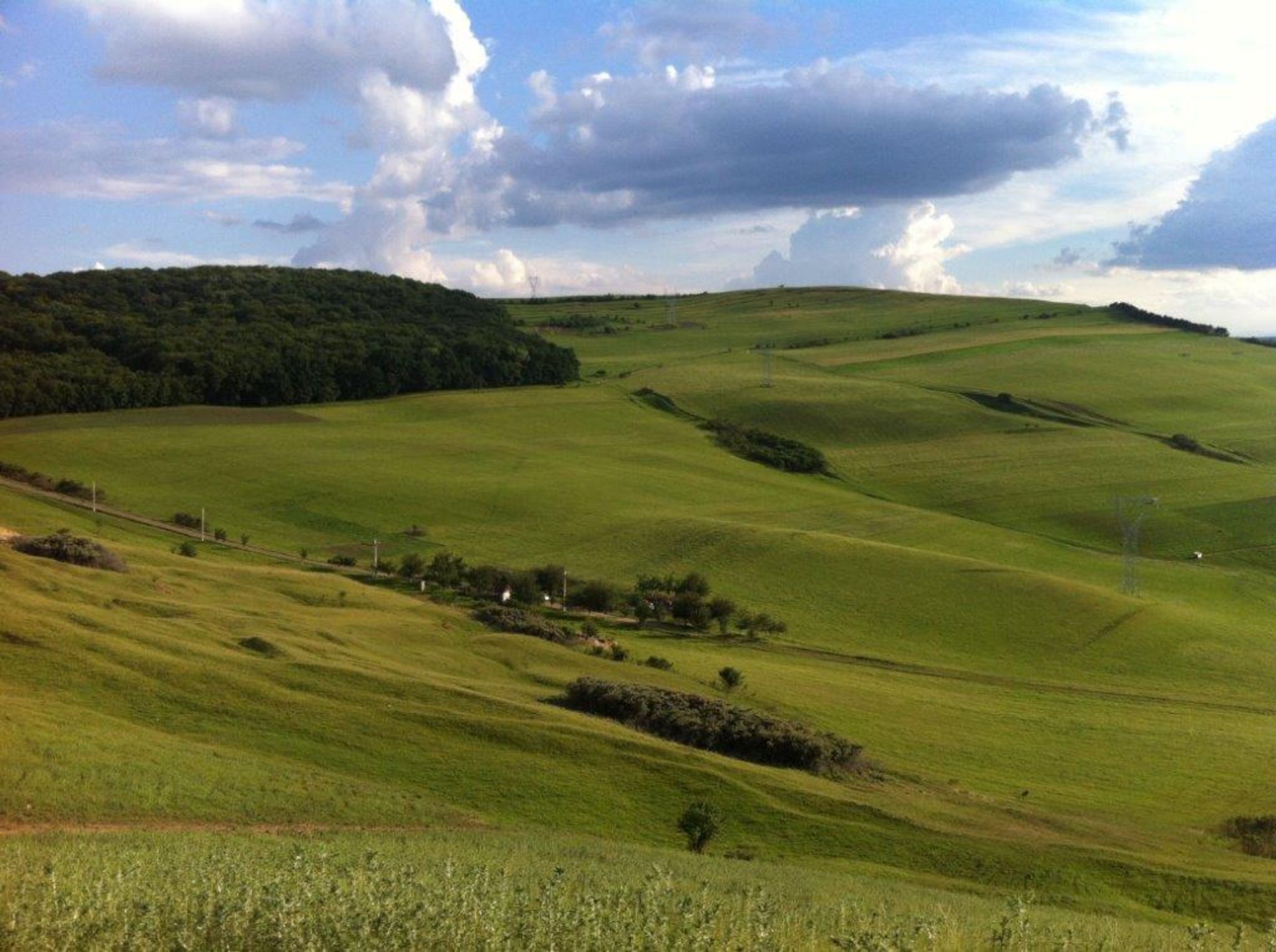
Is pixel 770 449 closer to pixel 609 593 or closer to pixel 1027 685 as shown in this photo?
pixel 609 593

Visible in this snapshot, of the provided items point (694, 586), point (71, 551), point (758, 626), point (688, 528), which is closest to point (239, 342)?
point (688, 528)

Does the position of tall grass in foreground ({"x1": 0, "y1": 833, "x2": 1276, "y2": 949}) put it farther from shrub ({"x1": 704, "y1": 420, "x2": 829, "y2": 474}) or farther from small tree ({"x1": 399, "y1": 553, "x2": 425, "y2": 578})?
shrub ({"x1": 704, "y1": 420, "x2": 829, "y2": 474})

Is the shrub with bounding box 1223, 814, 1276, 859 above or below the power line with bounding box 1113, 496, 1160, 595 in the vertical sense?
below

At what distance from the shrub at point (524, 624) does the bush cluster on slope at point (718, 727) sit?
1336 centimetres

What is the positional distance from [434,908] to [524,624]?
4315cm

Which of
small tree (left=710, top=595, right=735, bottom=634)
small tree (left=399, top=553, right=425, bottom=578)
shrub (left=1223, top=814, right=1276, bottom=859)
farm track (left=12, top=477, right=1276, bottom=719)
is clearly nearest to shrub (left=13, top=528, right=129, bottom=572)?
small tree (left=399, top=553, right=425, bottom=578)

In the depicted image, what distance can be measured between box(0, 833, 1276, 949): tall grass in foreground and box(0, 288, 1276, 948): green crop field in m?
0.08

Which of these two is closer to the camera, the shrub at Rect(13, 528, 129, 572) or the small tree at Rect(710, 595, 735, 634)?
the shrub at Rect(13, 528, 129, 572)

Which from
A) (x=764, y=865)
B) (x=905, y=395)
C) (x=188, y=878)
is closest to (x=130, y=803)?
(x=188, y=878)

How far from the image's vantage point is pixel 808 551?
81.8 meters

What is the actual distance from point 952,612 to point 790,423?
209 feet

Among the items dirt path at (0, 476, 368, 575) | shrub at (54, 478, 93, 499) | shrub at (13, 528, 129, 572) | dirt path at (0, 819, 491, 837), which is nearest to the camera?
dirt path at (0, 819, 491, 837)

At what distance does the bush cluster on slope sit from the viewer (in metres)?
37.6

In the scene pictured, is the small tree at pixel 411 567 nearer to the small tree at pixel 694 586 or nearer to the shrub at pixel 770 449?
the small tree at pixel 694 586
